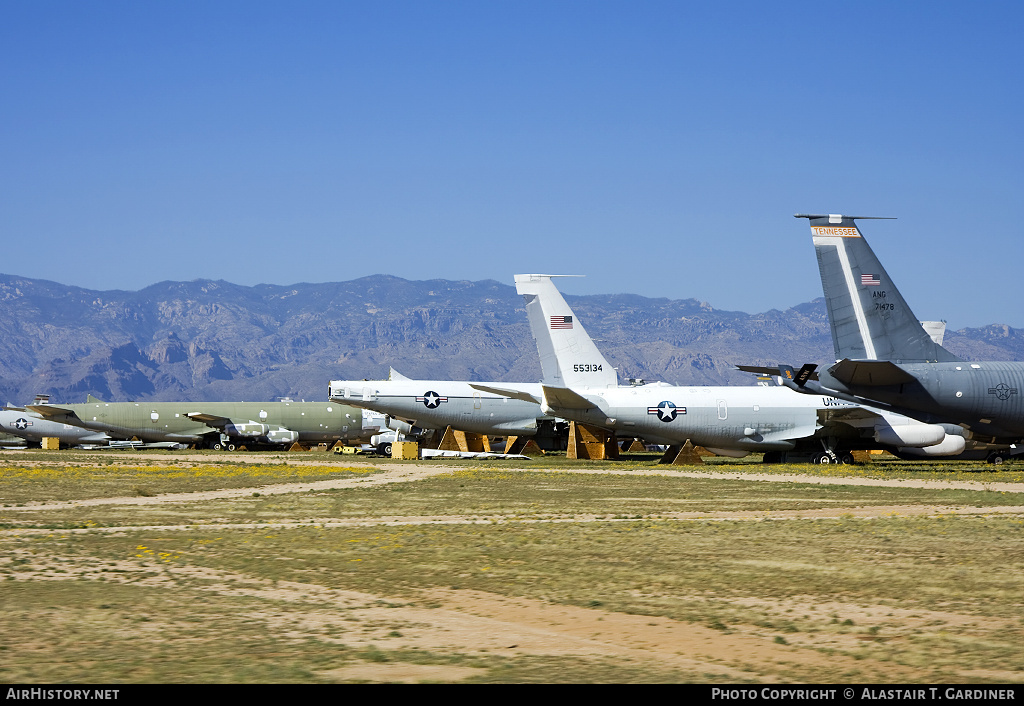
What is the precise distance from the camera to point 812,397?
183 feet

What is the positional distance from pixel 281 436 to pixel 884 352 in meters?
64.4

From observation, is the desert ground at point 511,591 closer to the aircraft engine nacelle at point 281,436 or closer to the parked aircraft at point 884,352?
the parked aircraft at point 884,352

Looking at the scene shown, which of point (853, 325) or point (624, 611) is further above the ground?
point (853, 325)

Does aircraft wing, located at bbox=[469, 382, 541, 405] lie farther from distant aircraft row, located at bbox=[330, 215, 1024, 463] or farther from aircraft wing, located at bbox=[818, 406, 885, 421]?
aircraft wing, located at bbox=[818, 406, 885, 421]

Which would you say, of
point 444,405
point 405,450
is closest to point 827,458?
point 444,405

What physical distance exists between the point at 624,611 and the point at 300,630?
331 cm

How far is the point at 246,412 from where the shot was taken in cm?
9594

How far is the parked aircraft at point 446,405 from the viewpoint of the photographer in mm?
64875

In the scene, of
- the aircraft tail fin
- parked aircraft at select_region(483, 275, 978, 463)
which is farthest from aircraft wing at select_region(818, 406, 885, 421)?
the aircraft tail fin

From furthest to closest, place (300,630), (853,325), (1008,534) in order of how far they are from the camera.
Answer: (853,325), (1008,534), (300,630)

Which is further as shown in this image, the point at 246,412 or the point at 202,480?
the point at 246,412

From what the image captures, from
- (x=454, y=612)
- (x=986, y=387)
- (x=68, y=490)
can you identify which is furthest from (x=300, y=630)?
(x=986, y=387)

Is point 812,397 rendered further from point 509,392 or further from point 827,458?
point 509,392
